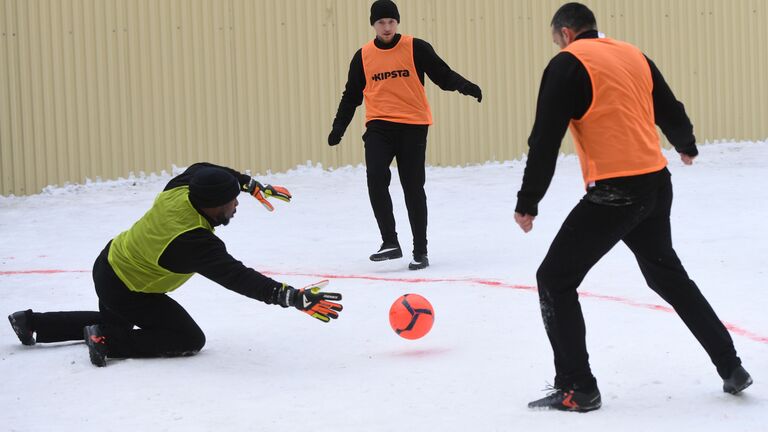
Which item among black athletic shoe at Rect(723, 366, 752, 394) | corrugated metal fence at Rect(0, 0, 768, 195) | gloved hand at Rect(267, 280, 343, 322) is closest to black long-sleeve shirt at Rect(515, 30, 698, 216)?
black athletic shoe at Rect(723, 366, 752, 394)

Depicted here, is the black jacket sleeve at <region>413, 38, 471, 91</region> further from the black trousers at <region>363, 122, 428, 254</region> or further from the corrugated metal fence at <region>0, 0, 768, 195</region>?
the corrugated metal fence at <region>0, 0, 768, 195</region>

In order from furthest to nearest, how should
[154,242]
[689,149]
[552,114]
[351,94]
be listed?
[351,94]
[154,242]
[689,149]
[552,114]

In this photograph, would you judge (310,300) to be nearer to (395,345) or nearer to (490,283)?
(395,345)

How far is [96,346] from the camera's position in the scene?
5.21 meters

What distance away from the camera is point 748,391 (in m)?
4.52

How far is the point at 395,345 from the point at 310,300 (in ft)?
2.74

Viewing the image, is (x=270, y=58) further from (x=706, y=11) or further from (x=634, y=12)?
(x=706, y=11)

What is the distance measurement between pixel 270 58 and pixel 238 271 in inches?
→ 306

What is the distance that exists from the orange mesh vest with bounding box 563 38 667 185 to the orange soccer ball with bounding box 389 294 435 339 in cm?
154

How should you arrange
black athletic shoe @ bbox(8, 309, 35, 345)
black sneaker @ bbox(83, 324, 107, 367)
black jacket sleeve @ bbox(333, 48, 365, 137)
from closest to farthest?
black sneaker @ bbox(83, 324, 107, 367) → black athletic shoe @ bbox(8, 309, 35, 345) → black jacket sleeve @ bbox(333, 48, 365, 137)

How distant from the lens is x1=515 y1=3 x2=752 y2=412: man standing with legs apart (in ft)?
13.6

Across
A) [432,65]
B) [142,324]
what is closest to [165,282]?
[142,324]

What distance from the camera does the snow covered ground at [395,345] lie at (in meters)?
4.40

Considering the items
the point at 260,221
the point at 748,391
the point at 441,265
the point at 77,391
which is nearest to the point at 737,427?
the point at 748,391
